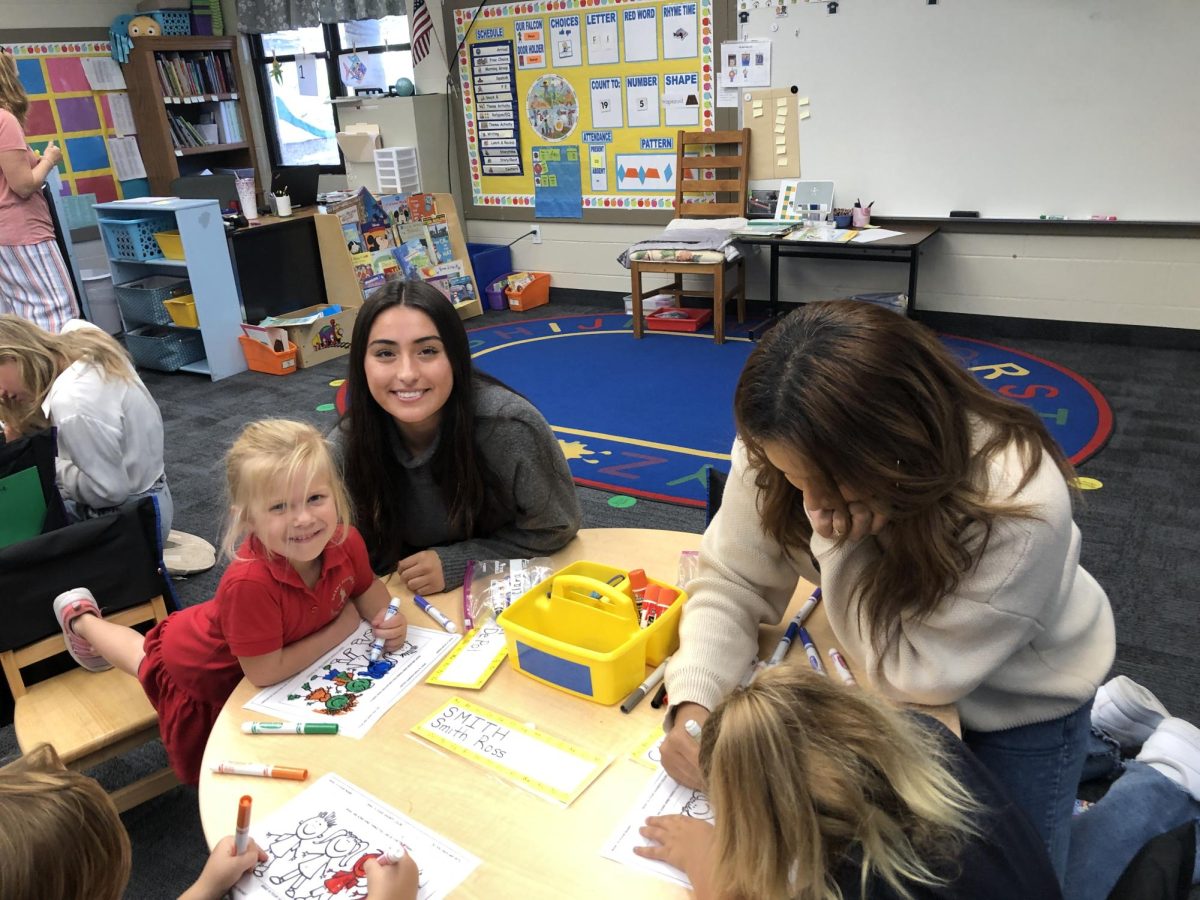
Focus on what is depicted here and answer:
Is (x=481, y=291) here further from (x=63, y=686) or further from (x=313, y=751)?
(x=313, y=751)

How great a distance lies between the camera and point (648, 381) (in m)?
4.23

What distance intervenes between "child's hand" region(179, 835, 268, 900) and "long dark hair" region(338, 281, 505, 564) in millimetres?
772

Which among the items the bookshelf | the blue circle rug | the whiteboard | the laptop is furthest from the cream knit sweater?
the bookshelf

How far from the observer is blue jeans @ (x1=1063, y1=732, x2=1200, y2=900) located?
1.28 metres

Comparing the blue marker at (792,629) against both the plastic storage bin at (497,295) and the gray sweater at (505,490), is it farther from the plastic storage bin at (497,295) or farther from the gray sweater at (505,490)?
the plastic storage bin at (497,295)

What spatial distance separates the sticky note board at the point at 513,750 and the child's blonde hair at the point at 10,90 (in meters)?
3.94

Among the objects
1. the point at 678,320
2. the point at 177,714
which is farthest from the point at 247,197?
the point at 177,714

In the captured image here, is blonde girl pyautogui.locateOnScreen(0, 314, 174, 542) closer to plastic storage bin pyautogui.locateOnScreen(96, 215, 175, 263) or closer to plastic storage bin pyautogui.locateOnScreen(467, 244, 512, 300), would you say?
plastic storage bin pyautogui.locateOnScreen(96, 215, 175, 263)

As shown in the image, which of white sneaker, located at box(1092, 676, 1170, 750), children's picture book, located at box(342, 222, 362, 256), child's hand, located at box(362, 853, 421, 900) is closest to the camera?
child's hand, located at box(362, 853, 421, 900)

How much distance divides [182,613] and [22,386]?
1148mm

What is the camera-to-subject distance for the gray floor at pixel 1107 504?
193 centimetres

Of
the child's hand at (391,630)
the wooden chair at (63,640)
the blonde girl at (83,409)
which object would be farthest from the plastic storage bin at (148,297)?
the child's hand at (391,630)

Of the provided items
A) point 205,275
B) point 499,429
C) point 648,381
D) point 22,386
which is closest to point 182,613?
point 499,429

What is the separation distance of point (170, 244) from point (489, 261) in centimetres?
198
